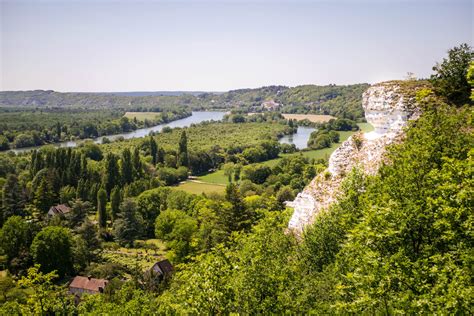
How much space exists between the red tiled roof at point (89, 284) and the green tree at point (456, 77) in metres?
38.6

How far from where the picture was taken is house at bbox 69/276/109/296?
41.8m

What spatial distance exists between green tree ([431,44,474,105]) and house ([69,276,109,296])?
38285mm

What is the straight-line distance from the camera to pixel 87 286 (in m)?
42.3

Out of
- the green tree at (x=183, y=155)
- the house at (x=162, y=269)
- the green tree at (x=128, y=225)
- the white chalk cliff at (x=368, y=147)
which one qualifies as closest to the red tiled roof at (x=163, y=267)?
the house at (x=162, y=269)

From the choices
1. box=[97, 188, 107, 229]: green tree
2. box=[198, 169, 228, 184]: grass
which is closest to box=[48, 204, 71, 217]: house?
box=[97, 188, 107, 229]: green tree

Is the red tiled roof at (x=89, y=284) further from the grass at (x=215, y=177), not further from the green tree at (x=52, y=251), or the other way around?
the grass at (x=215, y=177)

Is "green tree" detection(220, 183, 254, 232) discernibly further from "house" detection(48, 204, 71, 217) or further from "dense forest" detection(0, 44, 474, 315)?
"house" detection(48, 204, 71, 217)

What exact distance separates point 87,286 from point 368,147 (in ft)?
114

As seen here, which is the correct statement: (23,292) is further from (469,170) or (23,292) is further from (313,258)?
(469,170)

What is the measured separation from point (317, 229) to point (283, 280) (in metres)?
5.81

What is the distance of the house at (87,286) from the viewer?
41812 mm

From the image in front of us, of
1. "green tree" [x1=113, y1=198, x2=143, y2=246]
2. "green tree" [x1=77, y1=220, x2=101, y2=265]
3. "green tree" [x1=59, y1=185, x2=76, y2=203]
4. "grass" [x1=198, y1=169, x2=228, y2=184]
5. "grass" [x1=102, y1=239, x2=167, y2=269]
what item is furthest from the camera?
"grass" [x1=198, y1=169, x2=228, y2=184]

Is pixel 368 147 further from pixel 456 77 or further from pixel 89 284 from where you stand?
pixel 89 284

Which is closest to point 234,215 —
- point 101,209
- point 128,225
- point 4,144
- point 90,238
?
point 90,238
